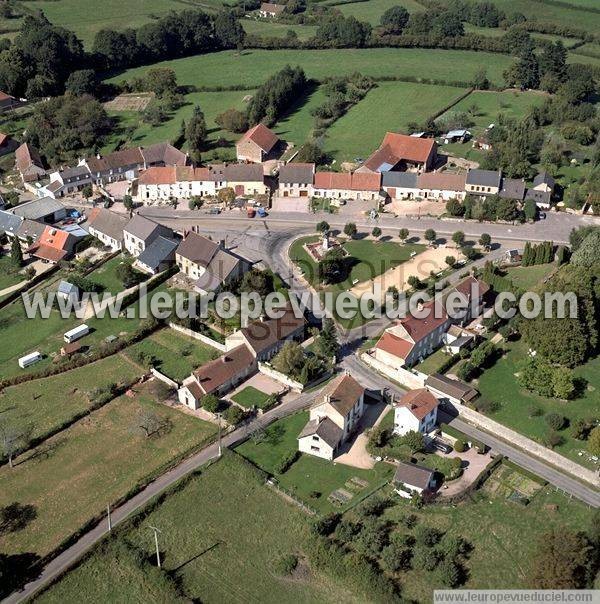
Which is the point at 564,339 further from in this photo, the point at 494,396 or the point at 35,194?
the point at 35,194

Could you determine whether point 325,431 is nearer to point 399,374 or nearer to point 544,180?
point 399,374

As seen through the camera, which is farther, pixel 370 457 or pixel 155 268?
pixel 155 268

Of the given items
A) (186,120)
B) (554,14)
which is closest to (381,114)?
(186,120)

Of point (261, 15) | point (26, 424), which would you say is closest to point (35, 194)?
point (26, 424)

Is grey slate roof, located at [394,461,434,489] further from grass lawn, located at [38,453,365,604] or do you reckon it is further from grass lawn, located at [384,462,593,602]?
grass lawn, located at [38,453,365,604]

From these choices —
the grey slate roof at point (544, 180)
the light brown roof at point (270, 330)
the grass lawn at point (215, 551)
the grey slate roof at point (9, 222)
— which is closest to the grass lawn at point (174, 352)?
the light brown roof at point (270, 330)

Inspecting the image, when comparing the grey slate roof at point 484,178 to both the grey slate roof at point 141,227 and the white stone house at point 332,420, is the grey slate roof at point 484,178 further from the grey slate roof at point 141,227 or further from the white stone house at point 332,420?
the white stone house at point 332,420
